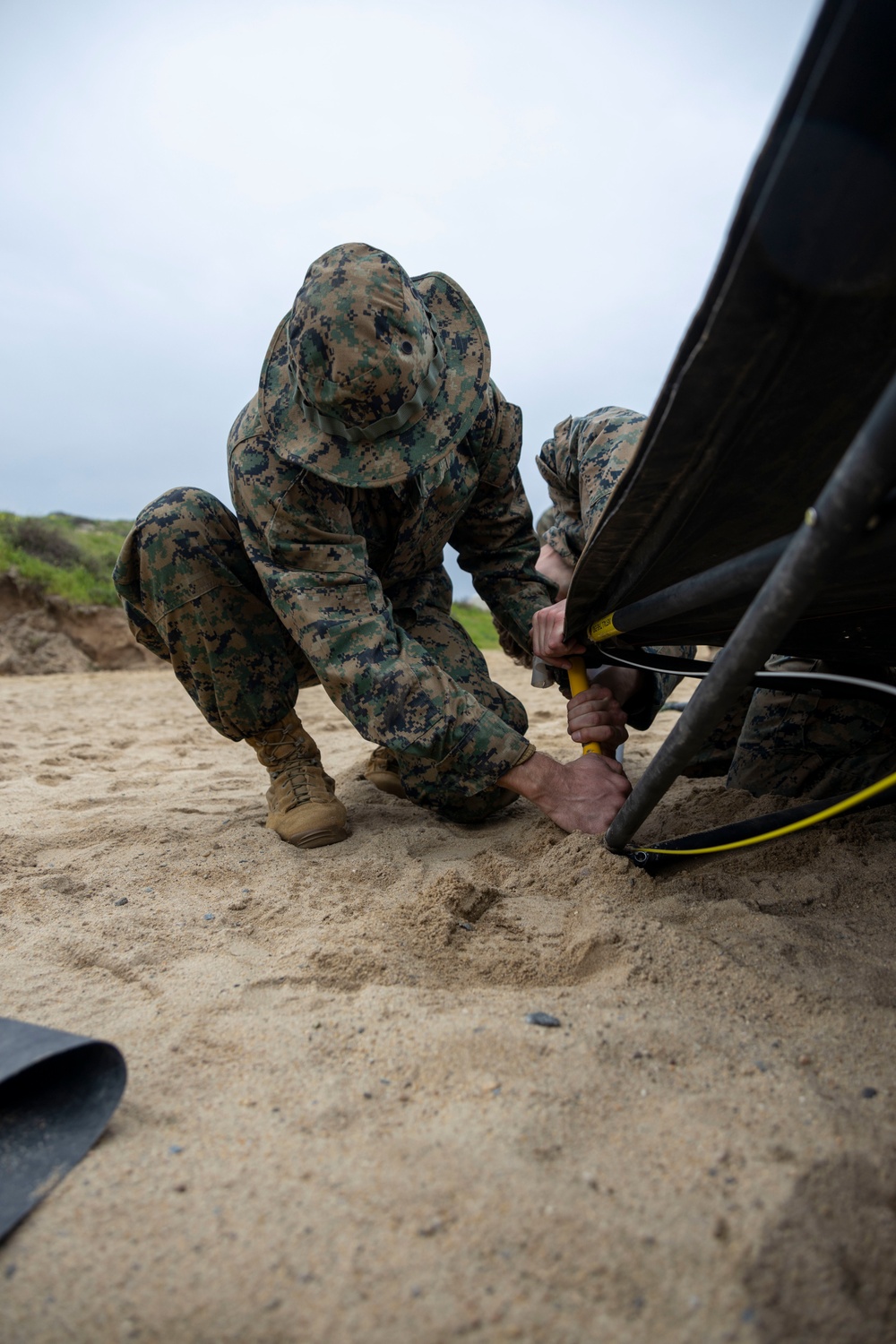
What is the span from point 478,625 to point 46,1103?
33.5ft

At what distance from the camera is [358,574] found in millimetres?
2004

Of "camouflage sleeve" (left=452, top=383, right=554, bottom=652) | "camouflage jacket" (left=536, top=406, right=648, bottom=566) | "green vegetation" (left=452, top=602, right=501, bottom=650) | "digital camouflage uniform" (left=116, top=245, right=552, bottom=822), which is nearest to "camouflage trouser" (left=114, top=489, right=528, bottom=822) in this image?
"digital camouflage uniform" (left=116, top=245, right=552, bottom=822)

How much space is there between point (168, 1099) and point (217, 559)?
1491 millimetres

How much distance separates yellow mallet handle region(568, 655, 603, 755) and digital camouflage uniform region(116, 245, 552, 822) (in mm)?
206

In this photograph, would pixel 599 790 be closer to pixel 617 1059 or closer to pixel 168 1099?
pixel 617 1059

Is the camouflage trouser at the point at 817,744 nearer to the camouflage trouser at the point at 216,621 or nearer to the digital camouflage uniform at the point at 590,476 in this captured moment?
the digital camouflage uniform at the point at 590,476

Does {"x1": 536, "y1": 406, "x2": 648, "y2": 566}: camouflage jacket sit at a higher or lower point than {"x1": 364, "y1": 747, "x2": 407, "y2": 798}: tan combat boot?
higher

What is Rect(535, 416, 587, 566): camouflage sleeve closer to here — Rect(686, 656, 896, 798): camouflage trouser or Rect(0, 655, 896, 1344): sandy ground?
Rect(686, 656, 896, 798): camouflage trouser

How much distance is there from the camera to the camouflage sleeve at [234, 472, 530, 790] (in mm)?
1906

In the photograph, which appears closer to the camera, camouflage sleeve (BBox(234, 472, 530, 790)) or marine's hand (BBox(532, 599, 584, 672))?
camouflage sleeve (BBox(234, 472, 530, 790))

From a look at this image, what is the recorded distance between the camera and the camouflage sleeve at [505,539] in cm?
260

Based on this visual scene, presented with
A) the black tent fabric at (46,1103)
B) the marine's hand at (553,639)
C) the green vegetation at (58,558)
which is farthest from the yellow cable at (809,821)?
the green vegetation at (58,558)

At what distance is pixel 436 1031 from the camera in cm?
113

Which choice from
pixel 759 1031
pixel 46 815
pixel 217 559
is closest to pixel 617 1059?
pixel 759 1031
